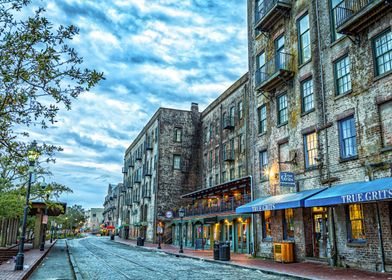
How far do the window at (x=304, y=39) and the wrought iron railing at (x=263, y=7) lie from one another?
200cm

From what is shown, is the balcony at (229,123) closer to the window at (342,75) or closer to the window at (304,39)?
the window at (304,39)

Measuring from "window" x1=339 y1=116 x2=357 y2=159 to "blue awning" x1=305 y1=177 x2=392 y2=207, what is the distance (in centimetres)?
152

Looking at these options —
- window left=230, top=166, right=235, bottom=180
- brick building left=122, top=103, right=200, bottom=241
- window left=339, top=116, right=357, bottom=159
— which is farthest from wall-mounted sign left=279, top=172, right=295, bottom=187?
brick building left=122, top=103, right=200, bottom=241

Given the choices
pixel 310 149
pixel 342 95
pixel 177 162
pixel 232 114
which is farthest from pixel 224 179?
pixel 342 95

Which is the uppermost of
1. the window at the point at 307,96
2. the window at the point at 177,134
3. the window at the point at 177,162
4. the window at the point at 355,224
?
the window at the point at 177,134

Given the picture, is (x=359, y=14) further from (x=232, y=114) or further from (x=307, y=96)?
(x=232, y=114)

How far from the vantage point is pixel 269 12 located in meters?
23.3

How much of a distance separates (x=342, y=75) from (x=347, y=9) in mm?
2942

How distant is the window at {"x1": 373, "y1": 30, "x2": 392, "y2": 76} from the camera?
15250 millimetres

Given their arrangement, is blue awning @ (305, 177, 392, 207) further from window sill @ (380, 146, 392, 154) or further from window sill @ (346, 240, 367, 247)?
window sill @ (346, 240, 367, 247)

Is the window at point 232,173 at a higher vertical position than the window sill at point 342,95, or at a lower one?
lower

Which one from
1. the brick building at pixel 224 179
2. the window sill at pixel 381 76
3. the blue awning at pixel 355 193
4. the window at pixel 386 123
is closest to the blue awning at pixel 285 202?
the blue awning at pixel 355 193

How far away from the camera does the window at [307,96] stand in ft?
65.9

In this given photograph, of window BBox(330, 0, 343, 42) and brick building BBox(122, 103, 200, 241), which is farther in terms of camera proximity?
brick building BBox(122, 103, 200, 241)
